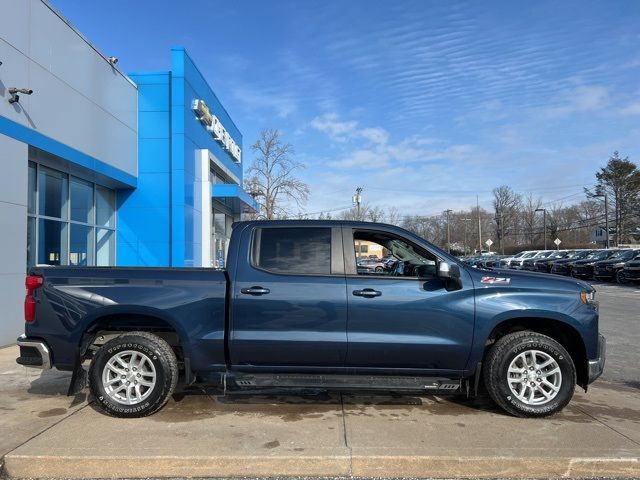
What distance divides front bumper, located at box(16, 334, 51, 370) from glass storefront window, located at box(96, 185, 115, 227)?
33.8 ft

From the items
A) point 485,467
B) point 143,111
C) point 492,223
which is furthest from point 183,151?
point 492,223

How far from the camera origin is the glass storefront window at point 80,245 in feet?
41.5

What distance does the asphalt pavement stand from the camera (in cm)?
388

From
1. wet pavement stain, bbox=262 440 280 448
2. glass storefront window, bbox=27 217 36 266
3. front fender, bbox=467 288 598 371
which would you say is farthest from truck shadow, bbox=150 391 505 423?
glass storefront window, bbox=27 217 36 266

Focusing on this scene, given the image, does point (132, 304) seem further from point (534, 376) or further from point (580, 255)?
point (580, 255)

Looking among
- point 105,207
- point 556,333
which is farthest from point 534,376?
point 105,207

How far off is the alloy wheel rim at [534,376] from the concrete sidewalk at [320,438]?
0.24 meters

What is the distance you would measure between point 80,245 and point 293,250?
33.0ft

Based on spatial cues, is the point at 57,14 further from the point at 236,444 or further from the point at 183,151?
the point at 236,444

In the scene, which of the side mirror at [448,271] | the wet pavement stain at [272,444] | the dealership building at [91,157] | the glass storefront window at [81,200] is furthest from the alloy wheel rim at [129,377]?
the glass storefront window at [81,200]

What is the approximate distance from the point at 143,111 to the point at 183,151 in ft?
5.67

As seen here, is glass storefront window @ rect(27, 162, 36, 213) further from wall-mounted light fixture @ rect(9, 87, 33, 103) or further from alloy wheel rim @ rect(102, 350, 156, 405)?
alloy wheel rim @ rect(102, 350, 156, 405)

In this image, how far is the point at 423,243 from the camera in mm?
5039

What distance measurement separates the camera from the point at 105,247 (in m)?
14.9
